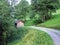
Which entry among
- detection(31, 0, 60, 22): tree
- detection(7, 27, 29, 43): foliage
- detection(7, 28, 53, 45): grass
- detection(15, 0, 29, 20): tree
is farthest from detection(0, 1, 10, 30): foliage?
detection(31, 0, 60, 22): tree

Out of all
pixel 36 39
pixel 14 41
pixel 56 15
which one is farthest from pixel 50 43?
pixel 56 15

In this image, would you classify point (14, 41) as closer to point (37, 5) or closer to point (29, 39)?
point (29, 39)

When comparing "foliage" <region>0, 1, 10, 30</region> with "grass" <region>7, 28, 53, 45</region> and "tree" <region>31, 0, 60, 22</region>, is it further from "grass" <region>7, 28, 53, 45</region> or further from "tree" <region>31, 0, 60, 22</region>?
"tree" <region>31, 0, 60, 22</region>

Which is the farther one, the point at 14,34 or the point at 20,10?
the point at 20,10

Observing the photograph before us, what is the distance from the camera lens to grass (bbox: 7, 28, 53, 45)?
88.2ft

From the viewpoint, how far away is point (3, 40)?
28.3 meters

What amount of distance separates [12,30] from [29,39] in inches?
107

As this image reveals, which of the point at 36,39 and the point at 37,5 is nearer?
the point at 36,39

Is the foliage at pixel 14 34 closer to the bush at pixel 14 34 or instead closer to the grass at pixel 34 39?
the bush at pixel 14 34

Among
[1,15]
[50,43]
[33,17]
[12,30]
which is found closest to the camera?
[50,43]

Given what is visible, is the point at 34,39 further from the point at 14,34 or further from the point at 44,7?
the point at 44,7

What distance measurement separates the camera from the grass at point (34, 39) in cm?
2689

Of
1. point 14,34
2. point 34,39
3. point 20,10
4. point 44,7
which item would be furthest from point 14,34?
point 44,7

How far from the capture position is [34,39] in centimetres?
2825
